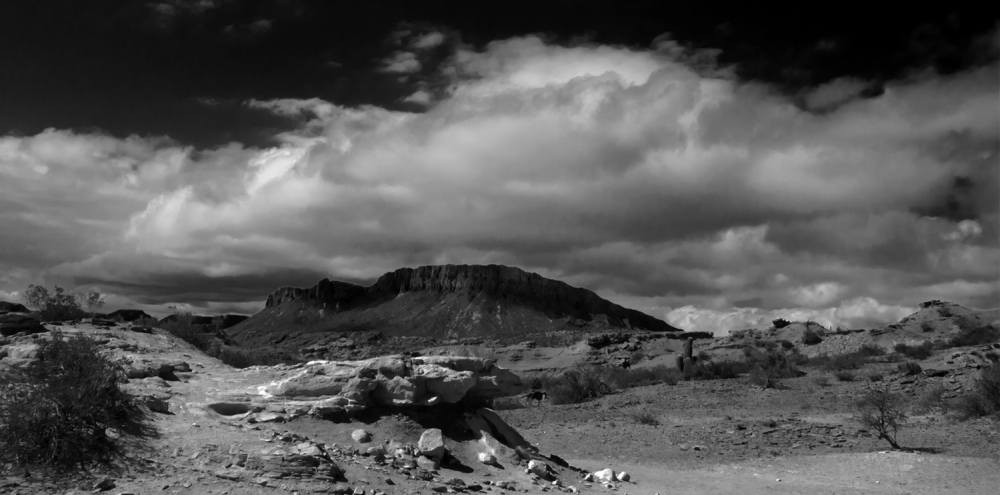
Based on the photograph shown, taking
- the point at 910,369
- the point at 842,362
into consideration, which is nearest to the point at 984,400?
the point at 910,369

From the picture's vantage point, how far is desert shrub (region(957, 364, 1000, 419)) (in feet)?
64.5

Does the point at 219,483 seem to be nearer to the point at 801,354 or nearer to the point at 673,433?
the point at 673,433

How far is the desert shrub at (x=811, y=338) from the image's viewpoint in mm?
48844

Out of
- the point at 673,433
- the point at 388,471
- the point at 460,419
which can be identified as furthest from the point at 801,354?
the point at 388,471

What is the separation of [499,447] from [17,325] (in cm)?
1377

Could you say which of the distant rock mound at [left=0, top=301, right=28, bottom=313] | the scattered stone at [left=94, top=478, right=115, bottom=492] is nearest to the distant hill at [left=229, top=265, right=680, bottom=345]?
the distant rock mound at [left=0, top=301, right=28, bottom=313]

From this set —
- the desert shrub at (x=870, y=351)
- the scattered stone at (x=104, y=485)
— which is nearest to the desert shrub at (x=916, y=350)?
the desert shrub at (x=870, y=351)

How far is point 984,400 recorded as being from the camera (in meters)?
20.0

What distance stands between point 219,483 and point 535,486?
539 cm

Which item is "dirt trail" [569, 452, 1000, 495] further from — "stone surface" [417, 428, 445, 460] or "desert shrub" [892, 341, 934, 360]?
"desert shrub" [892, 341, 934, 360]

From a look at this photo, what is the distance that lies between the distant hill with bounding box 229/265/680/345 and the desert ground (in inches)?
3082

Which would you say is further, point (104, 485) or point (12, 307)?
point (12, 307)

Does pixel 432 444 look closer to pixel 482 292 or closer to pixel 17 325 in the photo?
pixel 17 325

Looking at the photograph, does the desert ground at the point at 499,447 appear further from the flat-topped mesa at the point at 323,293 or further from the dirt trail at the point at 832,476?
the flat-topped mesa at the point at 323,293
